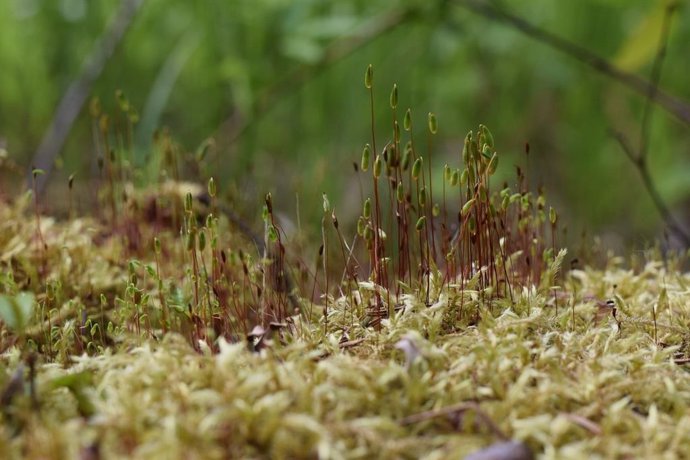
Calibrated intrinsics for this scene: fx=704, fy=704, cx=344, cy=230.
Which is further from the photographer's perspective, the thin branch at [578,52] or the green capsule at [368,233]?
the thin branch at [578,52]

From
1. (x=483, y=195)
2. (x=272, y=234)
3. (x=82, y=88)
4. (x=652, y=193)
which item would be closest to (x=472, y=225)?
(x=483, y=195)

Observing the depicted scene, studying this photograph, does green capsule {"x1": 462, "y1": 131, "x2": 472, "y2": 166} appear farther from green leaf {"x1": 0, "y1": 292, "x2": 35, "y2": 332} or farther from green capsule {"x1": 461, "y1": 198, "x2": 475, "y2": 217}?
green leaf {"x1": 0, "y1": 292, "x2": 35, "y2": 332}

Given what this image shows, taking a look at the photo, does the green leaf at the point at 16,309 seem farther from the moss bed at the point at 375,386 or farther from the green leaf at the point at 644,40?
the green leaf at the point at 644,40

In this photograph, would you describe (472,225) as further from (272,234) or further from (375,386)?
(375,386)

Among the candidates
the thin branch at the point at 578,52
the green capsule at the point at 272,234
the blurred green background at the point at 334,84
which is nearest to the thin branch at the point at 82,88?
the blurred green background at the point at 334,84

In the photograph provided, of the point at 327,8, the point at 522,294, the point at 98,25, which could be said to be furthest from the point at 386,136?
the point at 522,294

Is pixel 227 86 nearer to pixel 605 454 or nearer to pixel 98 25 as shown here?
pixel 98 25

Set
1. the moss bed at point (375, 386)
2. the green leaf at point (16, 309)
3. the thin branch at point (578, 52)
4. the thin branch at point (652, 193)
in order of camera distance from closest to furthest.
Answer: the moss bed at point (375, 386) → the green leaf at point (16, 309) → the thin branch at point (652, 193) → the thin branch at point (578, 52)
